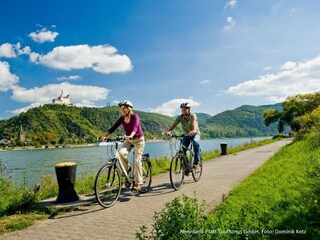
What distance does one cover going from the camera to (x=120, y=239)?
473 cm

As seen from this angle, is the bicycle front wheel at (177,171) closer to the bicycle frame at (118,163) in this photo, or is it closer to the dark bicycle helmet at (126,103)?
the bicycle frame at (118,163)

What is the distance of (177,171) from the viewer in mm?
9000

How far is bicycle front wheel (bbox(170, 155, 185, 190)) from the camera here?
28.5ft

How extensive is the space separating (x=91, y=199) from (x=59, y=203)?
2.52 feet

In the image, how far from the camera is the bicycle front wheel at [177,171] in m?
8.69

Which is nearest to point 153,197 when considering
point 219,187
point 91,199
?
point 91,199

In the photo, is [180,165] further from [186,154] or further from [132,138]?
[132,138]

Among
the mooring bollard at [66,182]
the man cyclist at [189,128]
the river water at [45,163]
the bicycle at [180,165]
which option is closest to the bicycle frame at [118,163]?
the river water at [45,163]

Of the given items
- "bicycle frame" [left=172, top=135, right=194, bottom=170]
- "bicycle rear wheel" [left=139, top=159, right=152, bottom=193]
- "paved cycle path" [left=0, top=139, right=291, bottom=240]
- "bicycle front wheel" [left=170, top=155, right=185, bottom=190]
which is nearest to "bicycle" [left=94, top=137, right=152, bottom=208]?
"paved cycle path" [left=0, top=139, right=291, bottom=240]

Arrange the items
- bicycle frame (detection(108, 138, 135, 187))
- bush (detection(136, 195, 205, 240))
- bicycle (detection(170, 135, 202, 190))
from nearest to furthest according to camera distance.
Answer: bush (detection(136, 195, 205, 240)), bicycle frame (detection(108, 138, 135, 187)), bicycle (detection(170, 135, 202, 190))

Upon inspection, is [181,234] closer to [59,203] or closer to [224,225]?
[224,225]

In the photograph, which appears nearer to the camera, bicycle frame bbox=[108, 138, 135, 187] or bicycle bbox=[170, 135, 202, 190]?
bicycle frame bbox=[108, 138, 135, 187]

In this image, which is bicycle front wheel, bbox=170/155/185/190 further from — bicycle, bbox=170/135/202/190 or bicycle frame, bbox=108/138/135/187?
bicycle frame, bbox=108/138/135/187

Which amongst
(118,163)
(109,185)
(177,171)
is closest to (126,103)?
(118,163)
